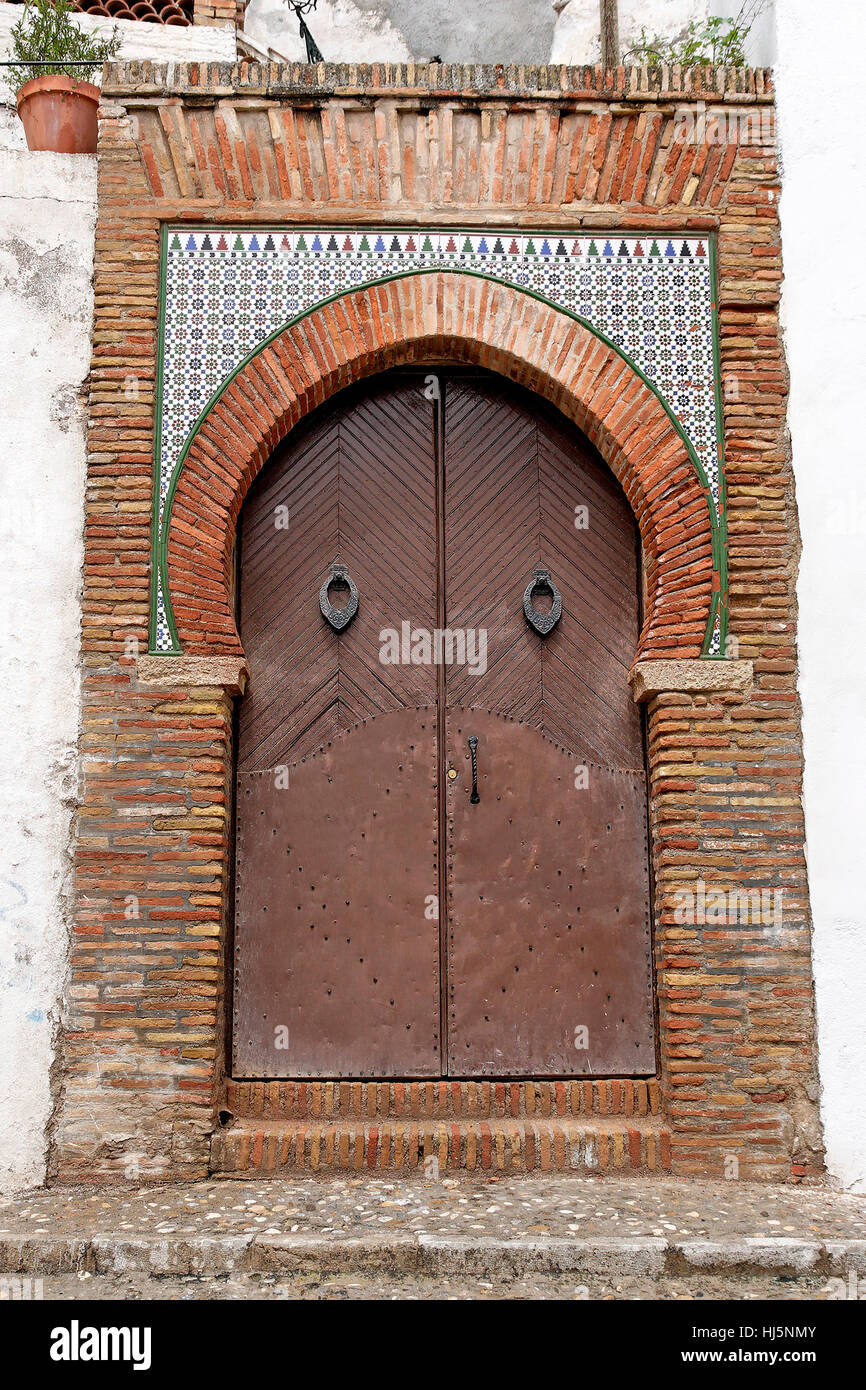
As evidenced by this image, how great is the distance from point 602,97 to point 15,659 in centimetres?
379

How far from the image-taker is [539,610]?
19.7 feet

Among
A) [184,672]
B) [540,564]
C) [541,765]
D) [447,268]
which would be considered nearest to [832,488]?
[540,564]

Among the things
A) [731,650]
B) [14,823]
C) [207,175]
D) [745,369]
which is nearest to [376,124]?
[207,175]

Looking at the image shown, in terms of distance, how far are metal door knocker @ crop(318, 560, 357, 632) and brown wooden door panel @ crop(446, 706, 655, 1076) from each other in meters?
0.69

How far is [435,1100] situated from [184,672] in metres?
2.19

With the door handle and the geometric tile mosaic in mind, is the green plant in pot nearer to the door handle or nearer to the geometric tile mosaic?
the geometric tile mosaic

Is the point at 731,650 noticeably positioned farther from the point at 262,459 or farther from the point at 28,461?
the point at 28,461

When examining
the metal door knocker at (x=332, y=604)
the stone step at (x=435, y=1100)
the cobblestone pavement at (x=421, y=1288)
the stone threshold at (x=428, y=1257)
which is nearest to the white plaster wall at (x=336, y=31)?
the metal door knocker at (x=332, y=604)

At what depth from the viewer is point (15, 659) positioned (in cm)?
559

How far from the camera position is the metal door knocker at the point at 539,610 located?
5.96 m

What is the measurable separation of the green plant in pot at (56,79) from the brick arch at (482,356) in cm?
149

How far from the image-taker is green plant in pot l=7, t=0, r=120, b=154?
19.6 ft

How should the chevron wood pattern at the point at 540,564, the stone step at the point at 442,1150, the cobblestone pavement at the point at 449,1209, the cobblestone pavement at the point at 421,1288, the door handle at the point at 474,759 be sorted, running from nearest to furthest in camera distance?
the cobblestone pavement at the point at 421,1288, the cobblestone pavement at the point at 449,1209, the stone step at the point at 442,1150, the door handle at the point at 474,759, the chevron wood pattern at the point at 540,564

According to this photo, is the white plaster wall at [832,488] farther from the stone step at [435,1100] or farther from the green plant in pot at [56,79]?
the green plant in pot at [56,79]
